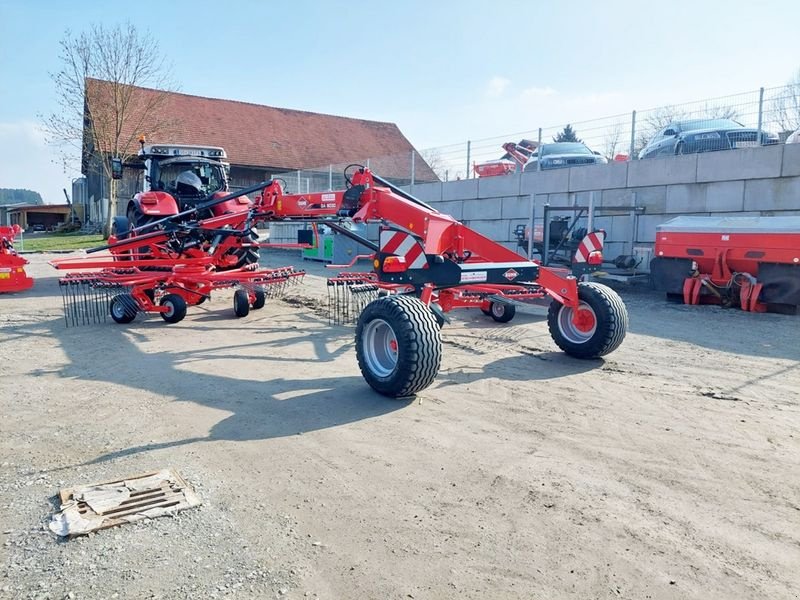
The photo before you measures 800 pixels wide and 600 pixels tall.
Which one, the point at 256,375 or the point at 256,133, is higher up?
the point at 256,133

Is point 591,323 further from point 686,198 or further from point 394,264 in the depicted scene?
point 686,198

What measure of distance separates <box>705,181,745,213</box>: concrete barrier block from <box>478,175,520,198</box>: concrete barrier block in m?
4.94

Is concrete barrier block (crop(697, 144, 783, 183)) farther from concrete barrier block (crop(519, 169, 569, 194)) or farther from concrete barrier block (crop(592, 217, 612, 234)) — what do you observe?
concrete barrier block (crop(519, 169, 569, 194))

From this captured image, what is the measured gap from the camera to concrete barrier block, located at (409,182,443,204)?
18156 mm

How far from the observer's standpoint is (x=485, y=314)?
8.94 metres

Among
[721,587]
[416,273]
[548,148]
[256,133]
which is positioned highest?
[256,133]

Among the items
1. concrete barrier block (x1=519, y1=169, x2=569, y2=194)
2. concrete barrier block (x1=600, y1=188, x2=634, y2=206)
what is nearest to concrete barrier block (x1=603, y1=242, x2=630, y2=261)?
concrete barrier block (x1=600, y1=188, x2=634, y2=206)

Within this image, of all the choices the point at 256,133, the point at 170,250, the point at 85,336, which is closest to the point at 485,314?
the point at 170,250

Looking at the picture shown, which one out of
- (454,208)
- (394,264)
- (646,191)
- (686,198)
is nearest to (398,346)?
(394,264)

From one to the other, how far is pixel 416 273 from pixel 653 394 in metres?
2.33

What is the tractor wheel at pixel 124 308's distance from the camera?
8.05 metres

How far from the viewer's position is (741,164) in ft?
37.0

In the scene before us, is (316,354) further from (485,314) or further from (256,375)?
(485,314)

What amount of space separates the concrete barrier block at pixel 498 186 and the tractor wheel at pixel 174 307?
10.0m
